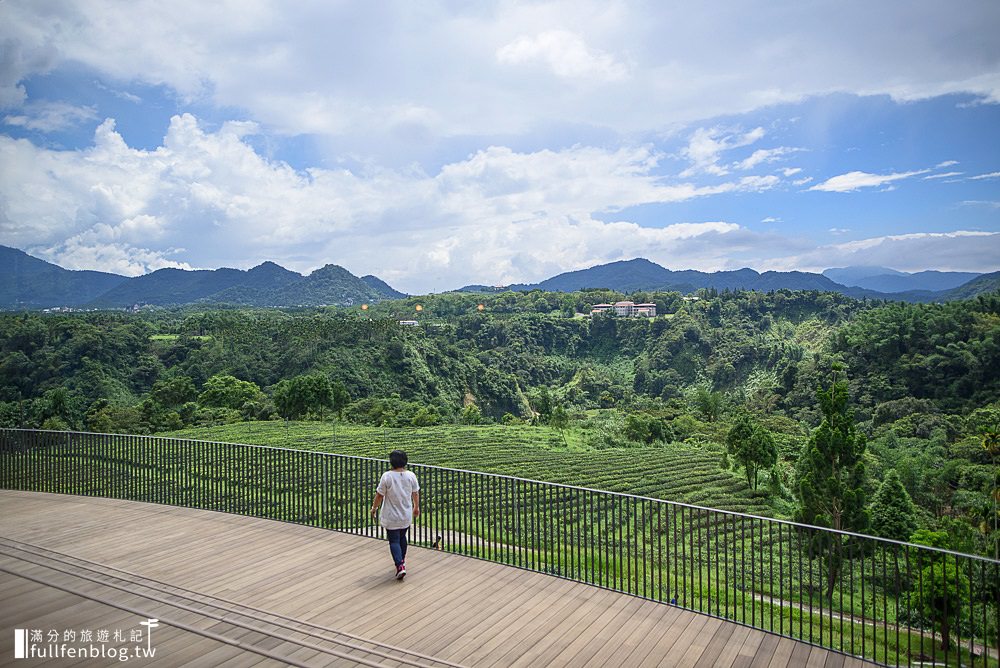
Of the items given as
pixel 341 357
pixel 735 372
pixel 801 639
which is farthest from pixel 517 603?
pixel 735 372

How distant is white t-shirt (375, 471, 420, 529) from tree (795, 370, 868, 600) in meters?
17.8

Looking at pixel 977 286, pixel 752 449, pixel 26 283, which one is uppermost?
pixel 26 283

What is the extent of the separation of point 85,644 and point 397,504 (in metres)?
2.48

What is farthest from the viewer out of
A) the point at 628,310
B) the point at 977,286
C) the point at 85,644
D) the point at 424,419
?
the point at 628,310

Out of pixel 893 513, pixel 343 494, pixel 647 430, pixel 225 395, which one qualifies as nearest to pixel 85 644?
pixel 343 494

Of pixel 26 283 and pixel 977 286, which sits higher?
pixel 26 283

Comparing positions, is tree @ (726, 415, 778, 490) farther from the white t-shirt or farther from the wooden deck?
the white t-shirt

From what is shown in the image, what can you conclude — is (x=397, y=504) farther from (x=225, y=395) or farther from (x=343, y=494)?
(x=225, y=395)

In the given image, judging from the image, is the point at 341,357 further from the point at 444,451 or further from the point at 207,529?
the point at 207,529

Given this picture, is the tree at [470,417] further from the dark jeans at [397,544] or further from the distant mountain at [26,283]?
the distant mountain at [26,283]

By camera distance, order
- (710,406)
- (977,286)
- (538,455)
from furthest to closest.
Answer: (977,286) < (710,406) < (538,455)

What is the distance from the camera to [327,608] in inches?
200

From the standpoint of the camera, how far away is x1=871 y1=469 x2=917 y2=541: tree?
26406mm

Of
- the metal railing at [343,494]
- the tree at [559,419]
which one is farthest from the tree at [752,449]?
the metal railing at [343,494]
